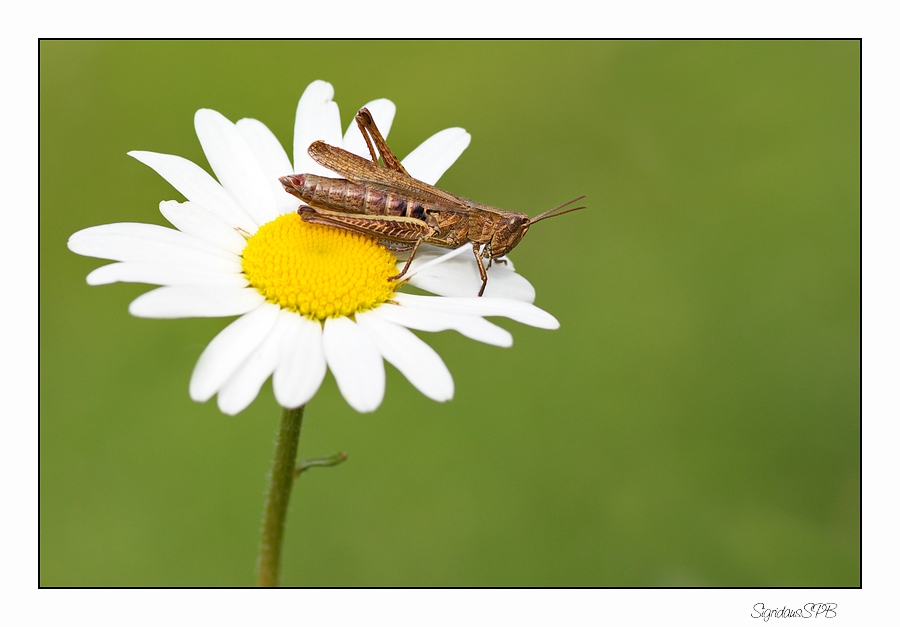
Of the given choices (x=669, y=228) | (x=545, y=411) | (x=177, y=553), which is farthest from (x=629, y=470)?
(x=177, y=553)

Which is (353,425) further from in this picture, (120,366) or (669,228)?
(669,228)

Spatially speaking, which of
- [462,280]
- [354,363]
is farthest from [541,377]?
[354,363]

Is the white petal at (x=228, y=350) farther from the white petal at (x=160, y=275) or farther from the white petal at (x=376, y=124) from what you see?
the white petal at (x=376, y=124)

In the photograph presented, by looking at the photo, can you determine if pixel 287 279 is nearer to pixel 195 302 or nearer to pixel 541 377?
pixel 195 302

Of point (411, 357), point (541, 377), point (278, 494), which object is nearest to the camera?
point (411, 357)

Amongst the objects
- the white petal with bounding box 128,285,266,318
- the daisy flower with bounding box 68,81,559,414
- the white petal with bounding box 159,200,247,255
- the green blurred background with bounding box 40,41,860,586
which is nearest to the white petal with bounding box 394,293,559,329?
the daisy flower with bounding box 68,81,559,414

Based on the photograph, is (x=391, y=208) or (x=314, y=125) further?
(x=314, y=125)
